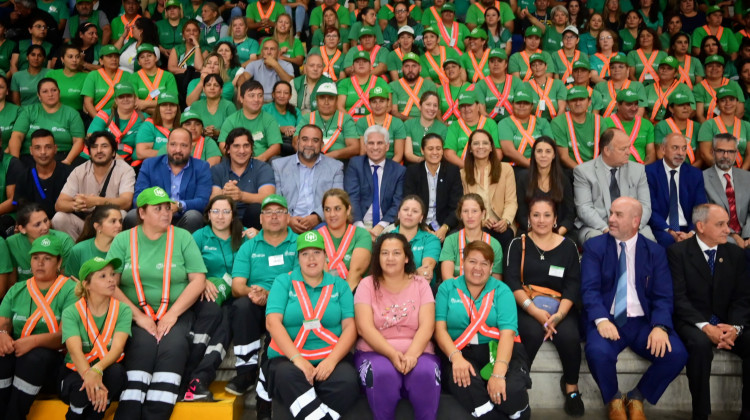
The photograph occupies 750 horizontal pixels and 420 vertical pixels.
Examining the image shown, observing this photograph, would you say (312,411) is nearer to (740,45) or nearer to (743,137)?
(743,137)

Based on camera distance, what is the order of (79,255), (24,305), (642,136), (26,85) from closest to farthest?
(24,305), (79,255), (642,136), (26,85)

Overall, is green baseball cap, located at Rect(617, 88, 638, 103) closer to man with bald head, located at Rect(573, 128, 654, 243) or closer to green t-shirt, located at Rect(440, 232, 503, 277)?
man with bald head, located at Rect(573, 128, 654, 243)

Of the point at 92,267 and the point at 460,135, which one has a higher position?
the point at 460,135

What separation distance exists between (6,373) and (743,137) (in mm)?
7879

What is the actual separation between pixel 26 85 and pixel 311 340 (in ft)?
20.4

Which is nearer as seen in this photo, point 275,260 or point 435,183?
point 275,260

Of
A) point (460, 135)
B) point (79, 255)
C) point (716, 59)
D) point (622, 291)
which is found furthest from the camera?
point (716, 59)

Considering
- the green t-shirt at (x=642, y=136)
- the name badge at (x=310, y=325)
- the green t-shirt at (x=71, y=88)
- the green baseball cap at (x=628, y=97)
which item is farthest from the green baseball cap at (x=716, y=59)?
the green t-shirt at (x=71, y=88)

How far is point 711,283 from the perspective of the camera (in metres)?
5.35

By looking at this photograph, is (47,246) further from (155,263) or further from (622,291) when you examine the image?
(622,291)

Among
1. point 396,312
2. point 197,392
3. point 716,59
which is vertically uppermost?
point 716,59

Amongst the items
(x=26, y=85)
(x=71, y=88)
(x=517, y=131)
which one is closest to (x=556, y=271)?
(x=517, y=131)

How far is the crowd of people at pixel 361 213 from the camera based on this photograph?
4691mm

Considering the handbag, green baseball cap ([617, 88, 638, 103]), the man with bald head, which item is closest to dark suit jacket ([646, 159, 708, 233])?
the man with bald head
